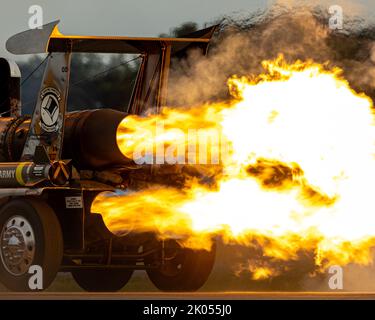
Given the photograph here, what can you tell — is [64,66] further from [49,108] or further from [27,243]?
[27,243]

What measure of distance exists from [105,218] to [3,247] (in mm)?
1649

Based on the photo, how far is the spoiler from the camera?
2494 centimetres

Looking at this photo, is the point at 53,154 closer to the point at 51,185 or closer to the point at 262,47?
the point at 51,185

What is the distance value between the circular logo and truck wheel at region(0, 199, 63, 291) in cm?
123

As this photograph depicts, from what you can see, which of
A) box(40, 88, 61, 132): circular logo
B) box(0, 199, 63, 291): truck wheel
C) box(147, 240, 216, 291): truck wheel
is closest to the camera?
box(0, 199, 63, 291): truck wheel

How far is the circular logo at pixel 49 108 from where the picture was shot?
25188mm

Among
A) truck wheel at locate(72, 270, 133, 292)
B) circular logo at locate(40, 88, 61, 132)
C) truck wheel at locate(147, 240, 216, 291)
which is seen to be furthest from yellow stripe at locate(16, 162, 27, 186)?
truck wheel at locate(147, 240, 216, 291)

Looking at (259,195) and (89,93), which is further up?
(89,93)

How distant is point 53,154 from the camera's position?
25094 millimetres

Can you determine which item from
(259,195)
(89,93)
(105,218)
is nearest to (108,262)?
(105,218)

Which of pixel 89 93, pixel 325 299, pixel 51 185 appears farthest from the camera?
pixel 89 93

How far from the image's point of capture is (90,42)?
25.5 meters

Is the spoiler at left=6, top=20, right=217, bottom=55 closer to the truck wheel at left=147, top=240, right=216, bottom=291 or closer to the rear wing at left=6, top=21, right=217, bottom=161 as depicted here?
the rear wing at left=6, top=21, right=217, bottom=161

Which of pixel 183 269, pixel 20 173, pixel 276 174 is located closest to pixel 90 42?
pixel 20 173
